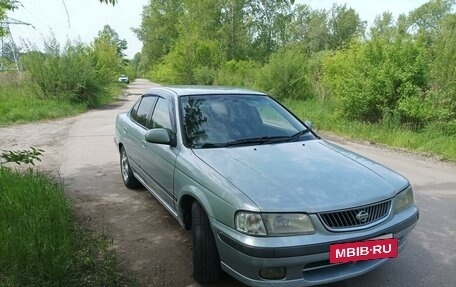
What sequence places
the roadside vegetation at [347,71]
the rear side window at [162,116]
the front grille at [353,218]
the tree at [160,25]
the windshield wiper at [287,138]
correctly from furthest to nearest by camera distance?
the tree at [160,25] < the roadside vegetation at [347,71] < the rear side window at [162,116] < the windshield wiper at [287,138] < the front grille at [353,218]

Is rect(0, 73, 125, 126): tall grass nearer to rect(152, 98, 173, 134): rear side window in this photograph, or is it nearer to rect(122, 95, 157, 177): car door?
rect(122, 95, 157, 177): car door

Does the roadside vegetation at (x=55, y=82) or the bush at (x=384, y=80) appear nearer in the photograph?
the bush at (x=384, y=80)

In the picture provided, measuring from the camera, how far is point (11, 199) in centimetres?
416

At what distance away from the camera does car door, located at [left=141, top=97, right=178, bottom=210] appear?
3.85 meters

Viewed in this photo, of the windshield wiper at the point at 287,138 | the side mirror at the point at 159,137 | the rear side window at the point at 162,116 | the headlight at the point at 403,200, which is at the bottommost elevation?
the headlight at the point at 403,200

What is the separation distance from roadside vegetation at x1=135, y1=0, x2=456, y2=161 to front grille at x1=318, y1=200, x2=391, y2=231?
2.37 meters

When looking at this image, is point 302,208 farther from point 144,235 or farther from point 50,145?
point 50,145

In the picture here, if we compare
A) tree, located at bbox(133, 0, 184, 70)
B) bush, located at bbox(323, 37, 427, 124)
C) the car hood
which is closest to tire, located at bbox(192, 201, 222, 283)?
the car hood

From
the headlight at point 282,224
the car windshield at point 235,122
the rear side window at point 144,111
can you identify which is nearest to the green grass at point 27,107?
the rear side window at point 144,111

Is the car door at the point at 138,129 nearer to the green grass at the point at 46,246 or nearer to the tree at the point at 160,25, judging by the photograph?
the green grass at the point at 46,246

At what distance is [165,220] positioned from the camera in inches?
184

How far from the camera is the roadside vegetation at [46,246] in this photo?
3.15 metres

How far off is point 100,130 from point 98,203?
7.06m

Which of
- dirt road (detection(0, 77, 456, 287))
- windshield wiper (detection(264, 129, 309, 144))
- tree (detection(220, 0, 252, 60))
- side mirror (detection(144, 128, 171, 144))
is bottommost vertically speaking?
dirt road (detection(0, 77, 456, 287))
